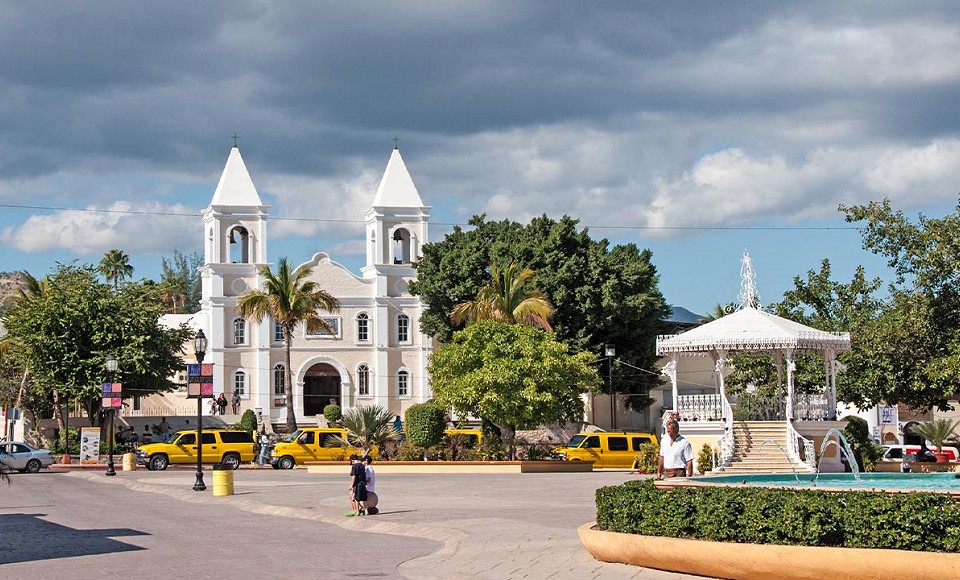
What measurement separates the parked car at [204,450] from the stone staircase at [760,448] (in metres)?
19.5

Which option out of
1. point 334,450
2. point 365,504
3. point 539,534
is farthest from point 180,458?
point 539,534

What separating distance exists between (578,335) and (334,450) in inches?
677

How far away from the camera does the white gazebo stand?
33062 millimetres

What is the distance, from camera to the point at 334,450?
44.2 meters

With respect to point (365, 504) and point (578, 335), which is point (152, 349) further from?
point (365, 504)

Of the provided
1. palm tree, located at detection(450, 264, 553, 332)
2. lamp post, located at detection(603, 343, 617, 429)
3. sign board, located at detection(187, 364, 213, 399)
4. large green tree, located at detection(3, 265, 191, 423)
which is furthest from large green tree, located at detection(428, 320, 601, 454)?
large green tree, located at detection(3, 265, 191, 423)

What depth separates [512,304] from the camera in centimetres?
5025

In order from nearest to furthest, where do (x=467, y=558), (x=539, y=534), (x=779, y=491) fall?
(x=779, y=491)
(x=467, y=558)
(x=539, y=534)

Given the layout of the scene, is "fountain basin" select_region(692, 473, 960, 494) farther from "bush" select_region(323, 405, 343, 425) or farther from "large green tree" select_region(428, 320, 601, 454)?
"bush" select_region(323, 405, 343, 425)

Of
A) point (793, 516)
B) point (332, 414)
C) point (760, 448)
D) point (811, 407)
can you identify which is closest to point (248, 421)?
point (332, 414)

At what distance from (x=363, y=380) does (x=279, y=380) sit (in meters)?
4.80

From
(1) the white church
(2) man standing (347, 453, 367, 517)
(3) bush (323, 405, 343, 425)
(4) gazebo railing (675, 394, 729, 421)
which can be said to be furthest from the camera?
(1) the white church

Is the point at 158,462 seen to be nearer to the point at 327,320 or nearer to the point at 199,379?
the point at 199,379

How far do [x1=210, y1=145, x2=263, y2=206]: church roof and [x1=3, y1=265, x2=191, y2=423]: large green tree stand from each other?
14379 mm
